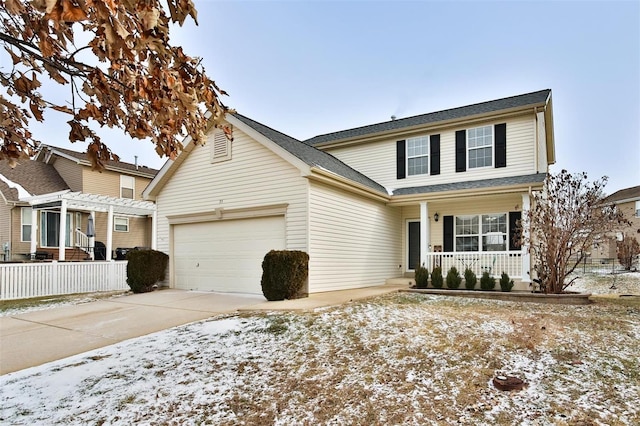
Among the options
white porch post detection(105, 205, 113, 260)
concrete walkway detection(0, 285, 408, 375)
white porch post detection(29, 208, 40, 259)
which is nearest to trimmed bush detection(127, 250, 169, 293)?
concrete walkway detection(0, 285, 408, 375)

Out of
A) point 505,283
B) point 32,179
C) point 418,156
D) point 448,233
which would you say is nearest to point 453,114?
point 418,156

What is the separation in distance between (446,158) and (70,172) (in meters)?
18.6

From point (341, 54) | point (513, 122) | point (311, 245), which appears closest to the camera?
point (311, 245)

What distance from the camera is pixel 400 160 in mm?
13977

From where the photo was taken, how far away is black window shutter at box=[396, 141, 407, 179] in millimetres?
13914

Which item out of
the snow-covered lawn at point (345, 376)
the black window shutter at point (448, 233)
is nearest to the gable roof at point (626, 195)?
the black window shutter at point (448, 233)

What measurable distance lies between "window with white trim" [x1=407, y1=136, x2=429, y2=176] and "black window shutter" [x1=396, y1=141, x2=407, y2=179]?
18 cm

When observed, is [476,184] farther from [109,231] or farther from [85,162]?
[85,162]

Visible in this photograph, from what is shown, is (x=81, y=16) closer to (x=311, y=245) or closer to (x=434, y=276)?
(x=311, y=245)

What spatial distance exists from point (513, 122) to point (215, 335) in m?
11.1

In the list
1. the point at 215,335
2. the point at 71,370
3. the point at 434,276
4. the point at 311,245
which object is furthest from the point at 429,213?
the point at 71,370

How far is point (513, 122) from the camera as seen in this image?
12.0 metres

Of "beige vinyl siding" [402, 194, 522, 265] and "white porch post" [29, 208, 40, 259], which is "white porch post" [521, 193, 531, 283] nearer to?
"beige vinyl siding" [402, 194, 522, 265]

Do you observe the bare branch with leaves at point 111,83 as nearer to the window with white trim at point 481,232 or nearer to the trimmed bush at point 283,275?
the trimmed bush at point 283,275
